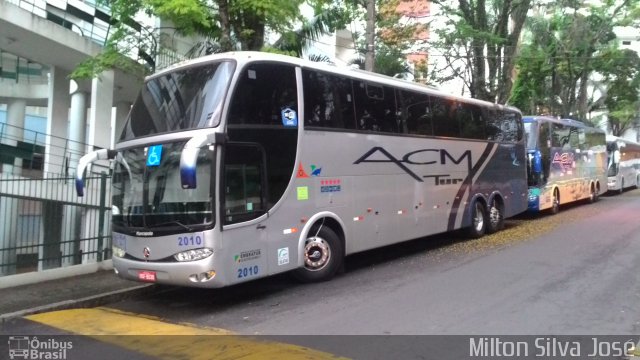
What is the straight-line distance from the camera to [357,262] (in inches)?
429

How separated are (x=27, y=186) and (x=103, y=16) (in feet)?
24.8

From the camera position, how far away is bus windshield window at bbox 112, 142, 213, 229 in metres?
7.12

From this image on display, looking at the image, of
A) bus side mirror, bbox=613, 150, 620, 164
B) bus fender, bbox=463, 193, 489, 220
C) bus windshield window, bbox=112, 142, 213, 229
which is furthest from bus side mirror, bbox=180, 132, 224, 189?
bus side mirror, bbox=613, 150, 620, 164

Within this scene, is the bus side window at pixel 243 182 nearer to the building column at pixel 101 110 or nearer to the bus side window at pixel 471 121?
the bus side window at pixel 471 121

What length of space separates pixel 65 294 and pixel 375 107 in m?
5.98

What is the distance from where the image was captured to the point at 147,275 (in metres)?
7.48

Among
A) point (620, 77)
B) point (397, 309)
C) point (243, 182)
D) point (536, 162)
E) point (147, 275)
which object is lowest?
point (397, 309)

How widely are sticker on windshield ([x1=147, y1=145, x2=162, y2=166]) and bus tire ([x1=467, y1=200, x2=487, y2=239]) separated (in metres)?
8.34

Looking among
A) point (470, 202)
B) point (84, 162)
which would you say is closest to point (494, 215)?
point (470, 202)

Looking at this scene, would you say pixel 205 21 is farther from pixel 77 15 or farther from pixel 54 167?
pixel 54 167

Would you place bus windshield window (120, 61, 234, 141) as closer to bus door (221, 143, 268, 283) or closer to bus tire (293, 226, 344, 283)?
bus door (221, 143, 268, 283)

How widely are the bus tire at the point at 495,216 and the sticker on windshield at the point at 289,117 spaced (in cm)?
765

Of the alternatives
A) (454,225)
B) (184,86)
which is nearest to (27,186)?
(184,86)

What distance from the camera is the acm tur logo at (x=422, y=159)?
9.98 m
